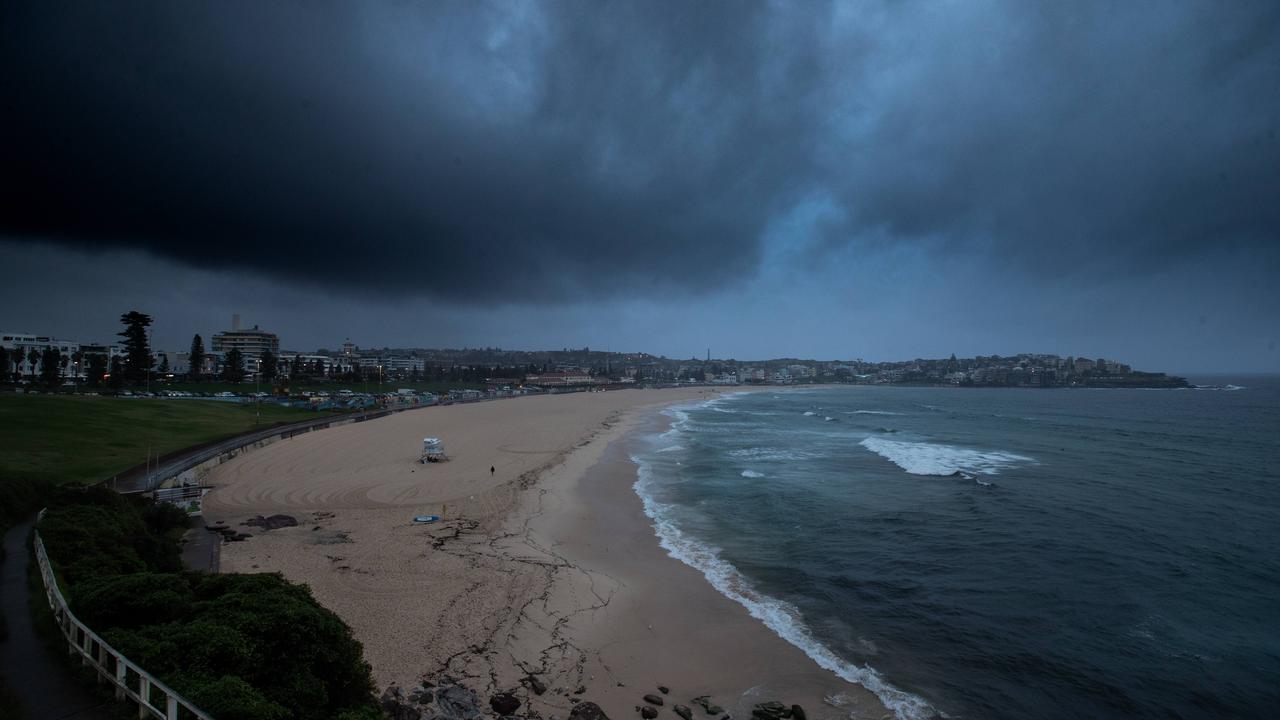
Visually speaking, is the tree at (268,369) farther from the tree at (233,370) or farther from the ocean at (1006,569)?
the ocean at (1006,569)

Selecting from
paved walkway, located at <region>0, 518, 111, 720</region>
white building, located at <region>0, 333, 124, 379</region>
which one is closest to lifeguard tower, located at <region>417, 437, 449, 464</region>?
paved walkway, located at <region>0, 518, 111, 720</region>

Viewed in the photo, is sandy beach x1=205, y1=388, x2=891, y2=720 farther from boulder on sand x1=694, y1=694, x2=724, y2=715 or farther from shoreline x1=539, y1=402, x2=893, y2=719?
boulder on sand x1=694, y1=694, x2=724, y2=715

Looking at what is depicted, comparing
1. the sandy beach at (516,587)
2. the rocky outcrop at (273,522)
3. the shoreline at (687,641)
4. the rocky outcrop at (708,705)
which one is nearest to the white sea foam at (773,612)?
the shoreline at (687,641)

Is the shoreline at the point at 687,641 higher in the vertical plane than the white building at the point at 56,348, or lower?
lower

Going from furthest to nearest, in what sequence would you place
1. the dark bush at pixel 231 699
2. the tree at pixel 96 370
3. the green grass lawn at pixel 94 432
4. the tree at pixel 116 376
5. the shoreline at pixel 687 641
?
the tree at pixel 96 370, the tree at pixel 116 376, the green grass lawn at pixel 94 432, the shoreline at pixel 687 641, the dark bush at pixel 231 699

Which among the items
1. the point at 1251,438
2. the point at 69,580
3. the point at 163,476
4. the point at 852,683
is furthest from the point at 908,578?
the point at 1251,438

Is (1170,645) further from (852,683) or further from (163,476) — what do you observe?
(163,476)
